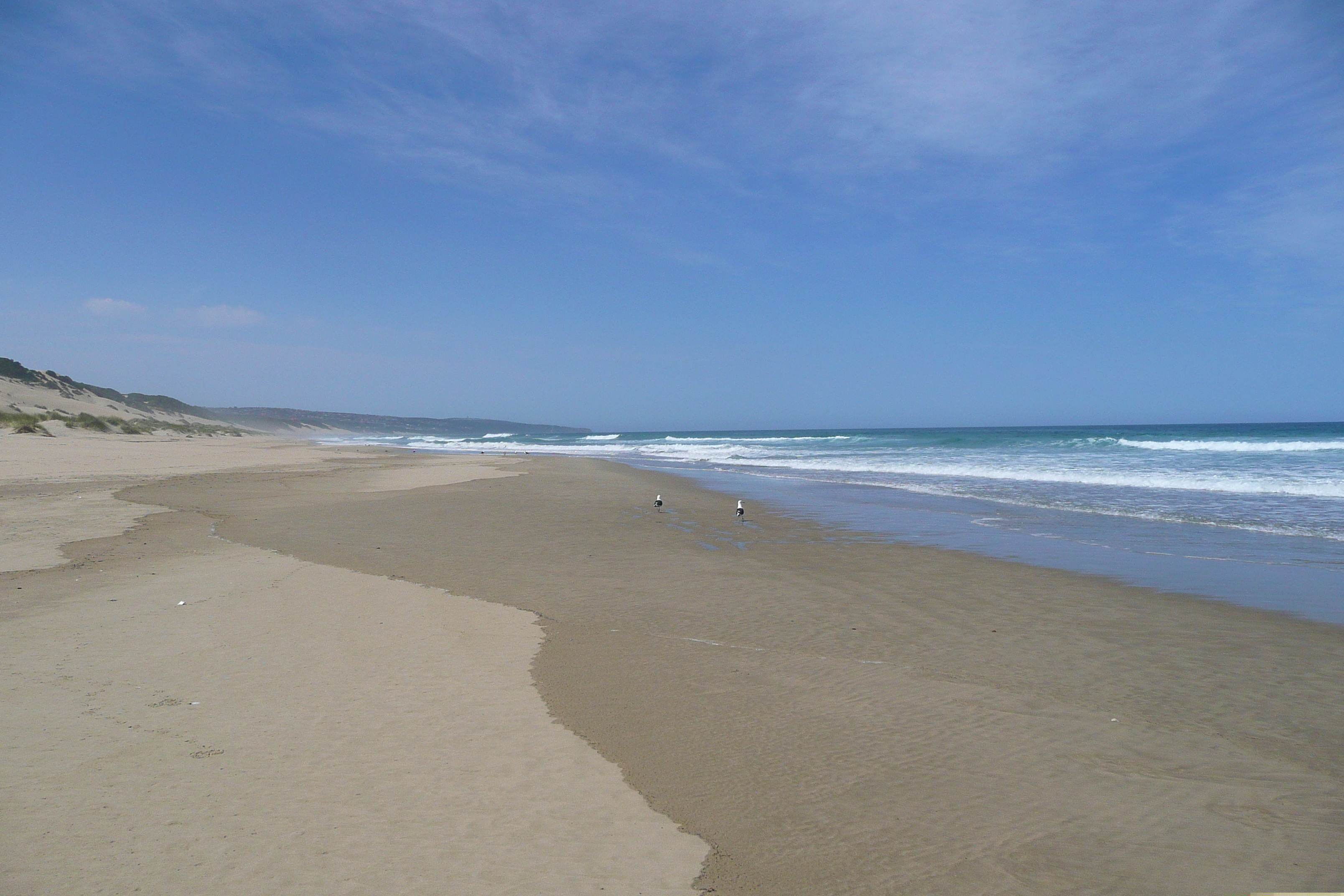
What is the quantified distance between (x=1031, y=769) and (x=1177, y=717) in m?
1.61

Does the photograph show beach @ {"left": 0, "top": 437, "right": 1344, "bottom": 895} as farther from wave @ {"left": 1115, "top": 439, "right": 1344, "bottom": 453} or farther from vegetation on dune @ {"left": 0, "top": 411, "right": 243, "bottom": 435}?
vegetation on dune @ {"left": 0, "top": 411, "right": 243, "bottom": 435}

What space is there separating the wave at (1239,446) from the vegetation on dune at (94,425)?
61140 mm

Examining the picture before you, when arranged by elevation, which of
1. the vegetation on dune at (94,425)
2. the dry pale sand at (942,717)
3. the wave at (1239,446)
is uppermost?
the vegetation on dune at (94,425)

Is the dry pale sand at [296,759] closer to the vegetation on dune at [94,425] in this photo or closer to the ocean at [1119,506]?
the ocean at [1119,506]

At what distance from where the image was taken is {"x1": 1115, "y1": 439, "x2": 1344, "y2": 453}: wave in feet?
124

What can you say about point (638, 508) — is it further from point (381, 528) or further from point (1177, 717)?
point (1177, 717)

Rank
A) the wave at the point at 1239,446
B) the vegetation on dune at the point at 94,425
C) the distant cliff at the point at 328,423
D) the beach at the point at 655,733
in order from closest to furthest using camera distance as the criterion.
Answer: the beach at the point at 655,733 < the wave at the point at 1239,446 < the vegetation on dune at the point at 94,425 < the distant cliff at the point at 328,423

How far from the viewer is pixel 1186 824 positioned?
3.73m

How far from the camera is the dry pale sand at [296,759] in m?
3.14

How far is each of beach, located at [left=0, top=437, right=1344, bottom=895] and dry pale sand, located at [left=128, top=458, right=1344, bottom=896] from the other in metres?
0.03

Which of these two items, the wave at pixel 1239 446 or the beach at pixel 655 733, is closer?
the beach at pixel 655 733

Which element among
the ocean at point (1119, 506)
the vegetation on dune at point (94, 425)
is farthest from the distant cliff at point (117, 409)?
the ocean at point (1119, 506)

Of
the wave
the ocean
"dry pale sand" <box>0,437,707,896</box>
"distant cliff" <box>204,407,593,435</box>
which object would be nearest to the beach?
"dry pale sand" <box>0,437,707,896</box>

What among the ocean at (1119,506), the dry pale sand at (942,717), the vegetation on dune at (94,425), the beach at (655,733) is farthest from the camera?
the vegetation on dune at (94,425)
